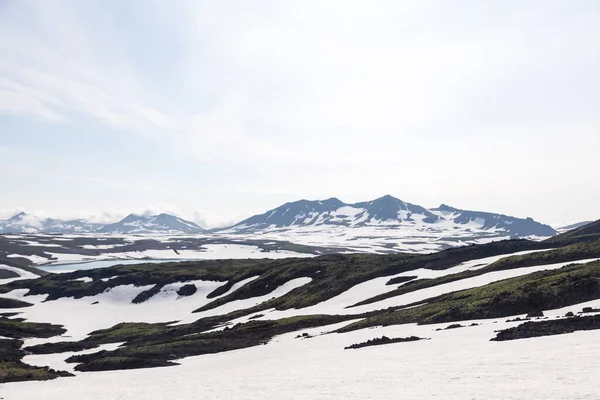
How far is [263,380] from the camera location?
98.8 feet

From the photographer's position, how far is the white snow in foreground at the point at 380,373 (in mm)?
21562

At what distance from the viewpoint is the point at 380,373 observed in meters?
27.3

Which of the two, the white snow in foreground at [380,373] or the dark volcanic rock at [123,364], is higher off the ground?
the white snow in foreground at [380,373]

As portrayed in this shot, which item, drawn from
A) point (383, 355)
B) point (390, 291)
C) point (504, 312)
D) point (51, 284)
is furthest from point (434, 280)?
point (51, 284)

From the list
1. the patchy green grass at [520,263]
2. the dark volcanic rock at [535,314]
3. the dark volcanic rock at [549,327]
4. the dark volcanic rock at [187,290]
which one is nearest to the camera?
the dark volcanic rock at [549,327]

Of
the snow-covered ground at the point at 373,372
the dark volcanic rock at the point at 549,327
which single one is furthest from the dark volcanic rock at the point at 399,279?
the dark volcanic rock at the point at 549,327

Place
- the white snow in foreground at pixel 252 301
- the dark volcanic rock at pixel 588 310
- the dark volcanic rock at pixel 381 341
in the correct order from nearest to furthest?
the dark volcanic rock at pixel 588 310 → the dark volcanic rock at pixel 381 341 → the white snow in foreground at pixel 252 301

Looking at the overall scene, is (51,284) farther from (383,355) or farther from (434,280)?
(383,355)

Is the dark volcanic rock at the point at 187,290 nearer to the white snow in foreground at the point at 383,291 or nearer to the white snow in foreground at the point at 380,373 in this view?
the white snow in foreground at the point at 383,291

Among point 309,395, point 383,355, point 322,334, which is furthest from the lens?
point 322,334

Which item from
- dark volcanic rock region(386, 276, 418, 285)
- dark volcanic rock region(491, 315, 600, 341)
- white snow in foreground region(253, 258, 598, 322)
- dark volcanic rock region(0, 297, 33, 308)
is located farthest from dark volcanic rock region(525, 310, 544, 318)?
dark volcanic rock region(0, 297, 33, 308)

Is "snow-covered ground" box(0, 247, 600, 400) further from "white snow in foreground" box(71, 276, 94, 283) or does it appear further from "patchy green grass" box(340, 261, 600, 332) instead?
"white snow in foreground" box(71, 276, 94, 283)

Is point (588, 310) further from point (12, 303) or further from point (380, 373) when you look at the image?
point (12, 303)

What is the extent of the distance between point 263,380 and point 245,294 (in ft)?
244
